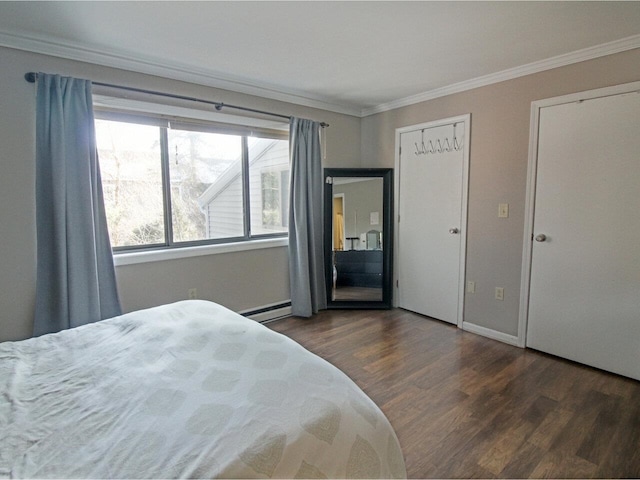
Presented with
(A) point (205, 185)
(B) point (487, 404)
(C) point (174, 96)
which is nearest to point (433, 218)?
(B) point (487, 404)

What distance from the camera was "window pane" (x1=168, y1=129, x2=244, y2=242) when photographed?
314 centimetres

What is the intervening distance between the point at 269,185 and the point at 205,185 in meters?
0.69

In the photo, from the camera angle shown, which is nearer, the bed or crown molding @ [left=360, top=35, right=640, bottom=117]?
the bed

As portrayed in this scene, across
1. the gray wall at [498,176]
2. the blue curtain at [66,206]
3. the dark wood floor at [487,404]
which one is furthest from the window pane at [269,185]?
the gray wall at [498,176]

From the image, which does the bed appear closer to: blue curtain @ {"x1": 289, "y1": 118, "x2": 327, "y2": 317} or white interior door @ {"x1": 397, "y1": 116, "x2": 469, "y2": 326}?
blue curtain @ {"x1": 289, "y1": 118, "x2": 327, "y2": 317}

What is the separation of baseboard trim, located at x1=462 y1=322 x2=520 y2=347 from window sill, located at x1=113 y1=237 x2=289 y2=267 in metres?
1.97

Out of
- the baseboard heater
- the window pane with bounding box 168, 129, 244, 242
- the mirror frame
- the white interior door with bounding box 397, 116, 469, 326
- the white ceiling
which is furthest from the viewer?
the mirror frame

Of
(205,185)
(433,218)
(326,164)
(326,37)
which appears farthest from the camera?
(326,164)

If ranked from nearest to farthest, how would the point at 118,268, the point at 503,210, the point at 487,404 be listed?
the point at 487,404, the point at 118,268, the point at 503,210

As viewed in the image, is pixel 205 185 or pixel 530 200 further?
pixel 205 185

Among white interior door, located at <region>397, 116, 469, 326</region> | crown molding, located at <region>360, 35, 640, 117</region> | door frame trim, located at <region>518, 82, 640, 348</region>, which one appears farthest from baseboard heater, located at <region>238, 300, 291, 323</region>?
crown molding, located at <region>360, 35, 640, 117</region>

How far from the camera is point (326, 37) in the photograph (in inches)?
91.1

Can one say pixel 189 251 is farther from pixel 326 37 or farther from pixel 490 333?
pixel 490 333

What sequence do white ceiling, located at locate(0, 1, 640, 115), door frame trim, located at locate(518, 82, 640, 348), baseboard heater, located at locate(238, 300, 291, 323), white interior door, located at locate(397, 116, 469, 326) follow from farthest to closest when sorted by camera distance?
baseboard heater, located at locate(238, 300, 291, 323) → white interior door, located at locate(397, 116, 469, 326) → door frame trim, located at locate(518, 82, 640, 348) → white ceiling, located at locate(0, 1, 640, 115)
